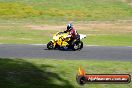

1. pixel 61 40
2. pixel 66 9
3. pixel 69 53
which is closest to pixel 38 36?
pixel 61 40

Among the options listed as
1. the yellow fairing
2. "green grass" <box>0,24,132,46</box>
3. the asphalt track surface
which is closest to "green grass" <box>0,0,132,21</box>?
"green grass" <box>0,24,132,46</box>

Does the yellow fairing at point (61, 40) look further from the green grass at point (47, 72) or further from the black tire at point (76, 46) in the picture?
the green grass at point (47, 72)

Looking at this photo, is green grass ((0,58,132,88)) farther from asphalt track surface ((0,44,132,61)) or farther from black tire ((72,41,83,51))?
black tire ((72,41,83,51))

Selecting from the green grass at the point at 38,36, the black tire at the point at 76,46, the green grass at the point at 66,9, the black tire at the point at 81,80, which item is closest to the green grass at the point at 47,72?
the black tire at the point at 81,80

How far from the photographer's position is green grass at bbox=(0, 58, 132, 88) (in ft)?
38.6

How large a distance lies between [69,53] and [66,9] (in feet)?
92.9

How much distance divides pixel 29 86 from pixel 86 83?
1.74 m

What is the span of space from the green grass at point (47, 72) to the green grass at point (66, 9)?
30505mm

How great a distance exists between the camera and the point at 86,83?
11.6 metres

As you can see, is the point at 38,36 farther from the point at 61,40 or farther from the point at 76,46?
the point at 76,46

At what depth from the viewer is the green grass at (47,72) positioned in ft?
38.6

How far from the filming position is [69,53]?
72.2 ft

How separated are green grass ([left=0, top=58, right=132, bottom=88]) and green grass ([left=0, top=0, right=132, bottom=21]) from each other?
3050 centimetres

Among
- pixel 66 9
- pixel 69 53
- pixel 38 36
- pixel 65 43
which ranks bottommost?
pixel 38 36
